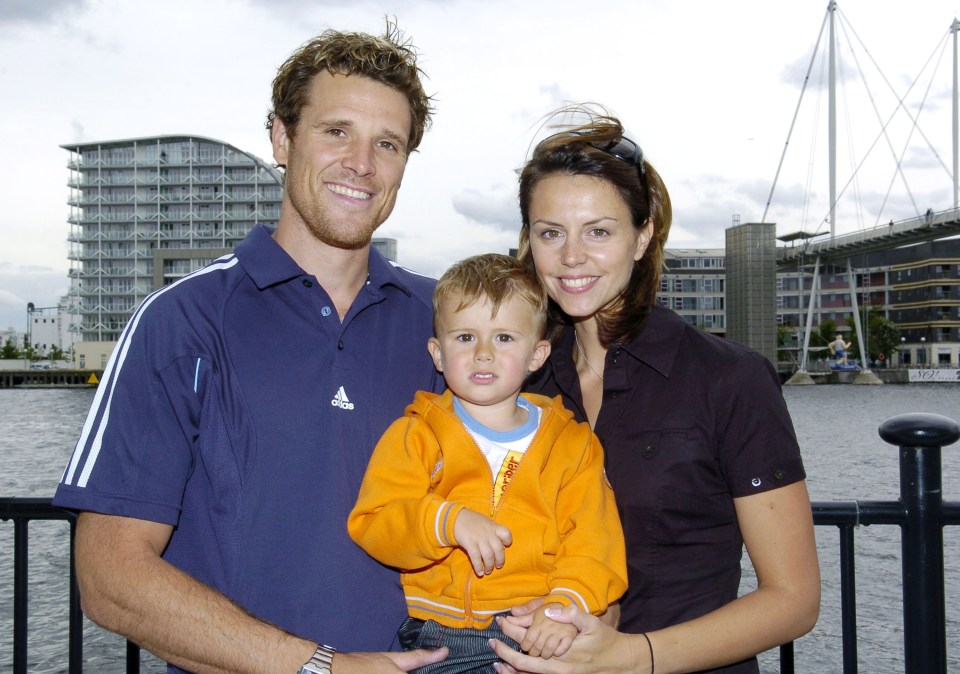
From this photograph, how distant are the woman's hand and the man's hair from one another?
4.68ft

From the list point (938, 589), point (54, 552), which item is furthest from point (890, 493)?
point (938, 589)

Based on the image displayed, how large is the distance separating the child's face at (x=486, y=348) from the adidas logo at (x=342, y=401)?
0.83ft

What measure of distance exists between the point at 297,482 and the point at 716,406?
1.00m

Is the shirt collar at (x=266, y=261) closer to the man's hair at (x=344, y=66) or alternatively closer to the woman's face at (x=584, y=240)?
the man's hair at (x=344, y=66)

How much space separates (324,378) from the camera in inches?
83.5

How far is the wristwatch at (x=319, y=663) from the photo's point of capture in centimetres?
177

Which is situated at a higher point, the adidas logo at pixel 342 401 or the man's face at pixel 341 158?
the man's face at pixel 341 158

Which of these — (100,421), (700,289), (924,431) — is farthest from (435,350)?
(700,289)

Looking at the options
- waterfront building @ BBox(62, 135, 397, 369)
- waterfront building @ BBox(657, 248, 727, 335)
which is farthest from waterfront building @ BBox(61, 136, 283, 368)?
waterfront building @ BBox(657, 248, 727, 335)

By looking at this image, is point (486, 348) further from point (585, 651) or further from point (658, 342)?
point (585, 651)

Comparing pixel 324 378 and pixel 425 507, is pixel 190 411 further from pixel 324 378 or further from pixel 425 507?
pixel 425 507

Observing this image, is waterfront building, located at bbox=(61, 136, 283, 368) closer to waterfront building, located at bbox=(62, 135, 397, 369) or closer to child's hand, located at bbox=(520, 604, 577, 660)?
waterfront building, located at bbox=(62, 135, 397, 369)

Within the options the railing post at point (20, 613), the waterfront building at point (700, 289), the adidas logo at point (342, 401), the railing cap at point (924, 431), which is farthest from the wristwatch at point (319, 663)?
the waterfront building at point (700, 289)

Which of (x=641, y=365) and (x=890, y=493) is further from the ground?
(x=641, y=365)
